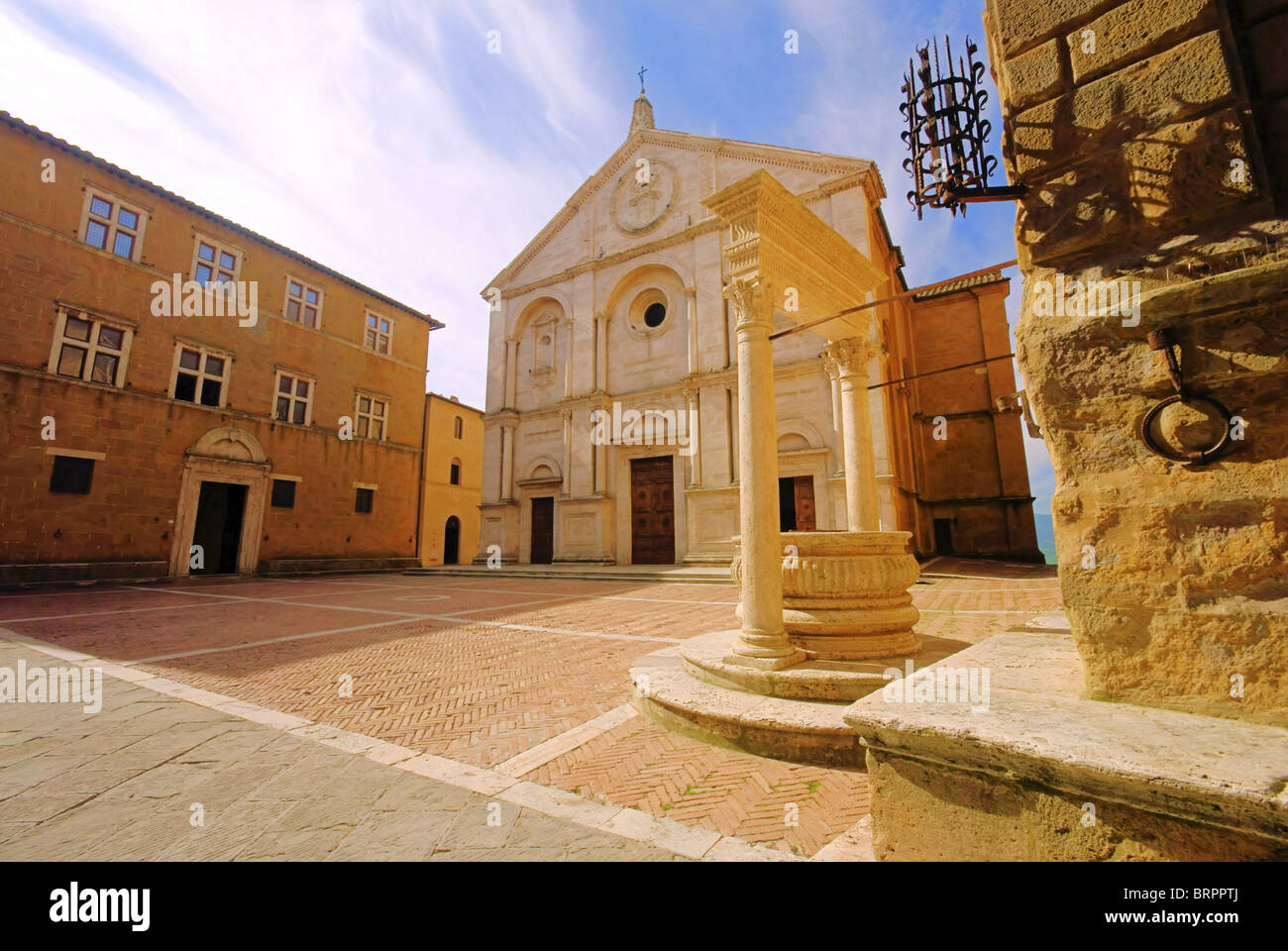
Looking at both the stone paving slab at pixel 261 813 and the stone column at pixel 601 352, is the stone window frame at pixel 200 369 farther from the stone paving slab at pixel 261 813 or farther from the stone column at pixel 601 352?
the stone paving slab at pixel 261 813

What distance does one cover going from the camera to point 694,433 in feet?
62.6

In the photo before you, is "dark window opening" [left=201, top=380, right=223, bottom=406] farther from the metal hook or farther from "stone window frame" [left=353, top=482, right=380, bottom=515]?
the metal hook

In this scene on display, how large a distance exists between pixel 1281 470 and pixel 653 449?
18.6 meters

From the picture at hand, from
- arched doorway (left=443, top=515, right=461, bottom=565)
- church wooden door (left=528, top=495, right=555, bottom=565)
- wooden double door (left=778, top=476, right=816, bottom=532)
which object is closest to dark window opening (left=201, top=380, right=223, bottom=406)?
church wooden door (left=528, top=495, right=555, bottom=565)

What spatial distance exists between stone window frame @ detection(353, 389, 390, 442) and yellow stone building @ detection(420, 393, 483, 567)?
5.52 metres

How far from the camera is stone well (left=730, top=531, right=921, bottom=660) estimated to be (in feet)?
16.3

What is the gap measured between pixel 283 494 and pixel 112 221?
31.6 feet

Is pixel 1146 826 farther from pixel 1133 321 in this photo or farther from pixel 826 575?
pixel 826 575

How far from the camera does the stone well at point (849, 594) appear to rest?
4.98 meters

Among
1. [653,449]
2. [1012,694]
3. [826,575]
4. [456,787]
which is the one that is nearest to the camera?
[1012,694]

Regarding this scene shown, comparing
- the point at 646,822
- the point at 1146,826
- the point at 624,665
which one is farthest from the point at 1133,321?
the point at 624,665
